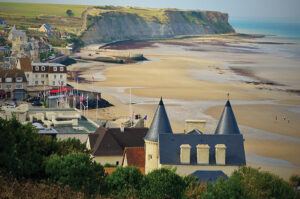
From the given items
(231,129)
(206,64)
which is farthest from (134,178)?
(206,64)

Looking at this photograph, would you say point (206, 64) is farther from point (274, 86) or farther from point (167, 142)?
point (167, 142)

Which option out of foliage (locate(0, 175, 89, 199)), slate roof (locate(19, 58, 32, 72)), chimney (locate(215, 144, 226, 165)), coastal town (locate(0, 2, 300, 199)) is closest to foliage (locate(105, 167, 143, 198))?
coastal town (locate(0, 2, 300, 199))

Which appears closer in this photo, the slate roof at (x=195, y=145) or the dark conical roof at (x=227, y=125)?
the slate roof at (x=195, y=145)

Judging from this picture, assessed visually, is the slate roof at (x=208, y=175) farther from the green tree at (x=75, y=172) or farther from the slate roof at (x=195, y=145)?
the green tree at (x=75, y=172)

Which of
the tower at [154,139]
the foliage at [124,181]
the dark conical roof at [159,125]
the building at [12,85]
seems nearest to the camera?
the foliage at [124,181]

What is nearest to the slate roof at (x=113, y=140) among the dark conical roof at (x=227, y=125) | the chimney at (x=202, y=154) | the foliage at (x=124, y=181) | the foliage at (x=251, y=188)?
the dark conical roof at (x=227, y=125)
